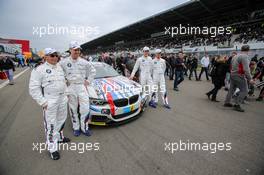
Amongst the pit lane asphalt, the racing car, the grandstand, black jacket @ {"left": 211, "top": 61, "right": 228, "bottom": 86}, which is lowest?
the pit lane asphalt

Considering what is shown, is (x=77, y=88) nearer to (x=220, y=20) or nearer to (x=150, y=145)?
(x=150, y=145)

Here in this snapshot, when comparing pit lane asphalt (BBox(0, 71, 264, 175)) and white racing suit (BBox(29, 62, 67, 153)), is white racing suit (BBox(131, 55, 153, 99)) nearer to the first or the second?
pit lane asphalt (BBox(0, 71, 264, 175))

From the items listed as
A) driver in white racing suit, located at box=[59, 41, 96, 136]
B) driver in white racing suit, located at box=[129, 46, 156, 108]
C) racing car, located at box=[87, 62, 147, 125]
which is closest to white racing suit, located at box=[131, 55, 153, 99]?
driver in white racing suit, located at box=[129, 46, 156, 108]

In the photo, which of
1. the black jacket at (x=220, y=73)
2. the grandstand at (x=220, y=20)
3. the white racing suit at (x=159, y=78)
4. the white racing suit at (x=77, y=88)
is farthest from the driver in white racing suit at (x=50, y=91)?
the grandstand at (x=220, y=20)

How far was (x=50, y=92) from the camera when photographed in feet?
7.38

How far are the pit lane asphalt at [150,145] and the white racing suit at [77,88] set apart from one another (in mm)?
439

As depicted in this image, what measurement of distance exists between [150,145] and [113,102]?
111 cm

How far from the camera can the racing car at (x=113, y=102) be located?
3053 millimetres

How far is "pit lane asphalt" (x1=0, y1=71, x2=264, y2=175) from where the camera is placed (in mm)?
2072

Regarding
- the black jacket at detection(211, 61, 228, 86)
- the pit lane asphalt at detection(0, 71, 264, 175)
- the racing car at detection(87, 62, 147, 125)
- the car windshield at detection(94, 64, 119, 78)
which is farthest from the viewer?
the black jacket at detection(211, 61, 228, 86)

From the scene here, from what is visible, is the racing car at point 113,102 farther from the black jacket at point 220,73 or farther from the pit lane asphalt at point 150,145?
the black jacket at point 220,73

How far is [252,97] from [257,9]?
71.5ft

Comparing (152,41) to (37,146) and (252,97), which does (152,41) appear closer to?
(252,97)

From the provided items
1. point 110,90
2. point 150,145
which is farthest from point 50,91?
point 150,145
